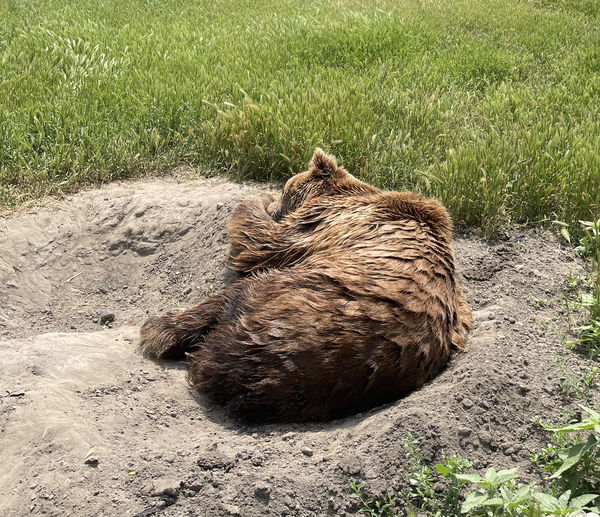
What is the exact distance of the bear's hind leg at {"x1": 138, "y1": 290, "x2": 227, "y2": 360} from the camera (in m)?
4.49

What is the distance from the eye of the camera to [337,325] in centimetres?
375

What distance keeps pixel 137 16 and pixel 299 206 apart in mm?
6715

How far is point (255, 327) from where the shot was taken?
394 cm

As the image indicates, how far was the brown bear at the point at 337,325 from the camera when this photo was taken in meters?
3.75

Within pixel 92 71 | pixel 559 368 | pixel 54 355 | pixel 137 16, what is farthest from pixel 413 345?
pixel 137 16


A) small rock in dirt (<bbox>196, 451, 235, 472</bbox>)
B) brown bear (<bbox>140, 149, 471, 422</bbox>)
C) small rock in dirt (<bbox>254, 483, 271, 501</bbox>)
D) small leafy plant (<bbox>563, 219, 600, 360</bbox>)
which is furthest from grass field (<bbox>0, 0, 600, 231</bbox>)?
small rock in dirt (<bbox>254, 483, 271, 501</bbox>)

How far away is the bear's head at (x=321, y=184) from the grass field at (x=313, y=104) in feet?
2.48

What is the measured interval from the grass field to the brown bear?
1.29 metres

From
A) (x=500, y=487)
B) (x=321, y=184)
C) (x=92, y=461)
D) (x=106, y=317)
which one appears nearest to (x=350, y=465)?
(x=500, y=487)

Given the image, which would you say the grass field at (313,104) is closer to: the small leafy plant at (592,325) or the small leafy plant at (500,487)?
the small leafy plant at (592,325)

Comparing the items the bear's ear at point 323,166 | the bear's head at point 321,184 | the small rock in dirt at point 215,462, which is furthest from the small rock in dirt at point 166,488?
the bear's ear at point 323,166

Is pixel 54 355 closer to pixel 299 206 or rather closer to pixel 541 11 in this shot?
pixel 299 206

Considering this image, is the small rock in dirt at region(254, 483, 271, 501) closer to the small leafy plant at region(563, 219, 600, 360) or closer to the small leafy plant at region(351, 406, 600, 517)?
the small leafy plant at region(351, 406, 600, 517)

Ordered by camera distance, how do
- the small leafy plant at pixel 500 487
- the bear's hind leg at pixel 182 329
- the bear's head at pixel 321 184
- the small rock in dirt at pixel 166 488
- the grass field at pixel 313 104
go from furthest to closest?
the grass field at pixel 313 104 → the bear's head at pixel 321 184 → the bear's hind leg at pixel 182 329 → the small rock in dirt at pixel 166 488 → the small leafy plant at pixel 500 487
